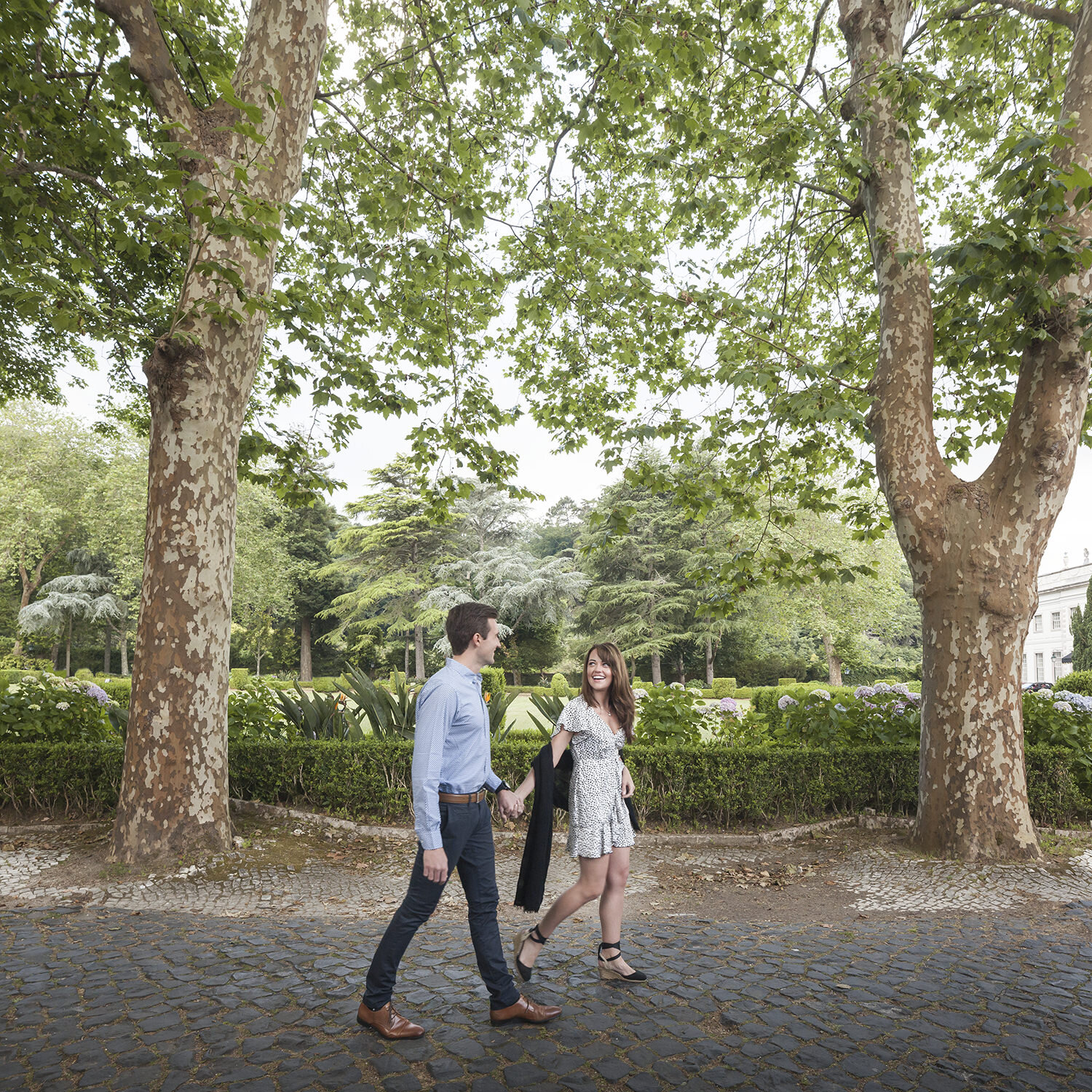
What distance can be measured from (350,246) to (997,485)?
7650mm

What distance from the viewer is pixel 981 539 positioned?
602cm

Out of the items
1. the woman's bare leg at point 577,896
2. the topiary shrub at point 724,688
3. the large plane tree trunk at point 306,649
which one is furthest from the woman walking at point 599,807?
the large plane tree trunk at point 306,649

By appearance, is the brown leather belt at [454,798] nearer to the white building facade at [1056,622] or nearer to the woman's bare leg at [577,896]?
the woman's bare leg at [577,896]

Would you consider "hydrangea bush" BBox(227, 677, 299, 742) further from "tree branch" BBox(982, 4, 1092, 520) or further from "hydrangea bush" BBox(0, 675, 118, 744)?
"tree branch" BBox(982, 4, 1092, 520)

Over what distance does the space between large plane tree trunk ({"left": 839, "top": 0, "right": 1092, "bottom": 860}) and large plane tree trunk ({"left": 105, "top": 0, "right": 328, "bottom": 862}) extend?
17.4 ft

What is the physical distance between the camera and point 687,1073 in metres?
2.69

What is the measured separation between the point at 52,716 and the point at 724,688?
84.8 feet

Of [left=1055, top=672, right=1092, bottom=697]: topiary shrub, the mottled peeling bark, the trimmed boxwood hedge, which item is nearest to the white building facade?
the mottled peeling bark

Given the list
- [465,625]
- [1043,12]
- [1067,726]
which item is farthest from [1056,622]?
[465,625]

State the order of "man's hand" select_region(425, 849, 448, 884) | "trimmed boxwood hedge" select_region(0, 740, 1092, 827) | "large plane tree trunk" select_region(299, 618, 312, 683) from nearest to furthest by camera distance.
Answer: "man's hand" select_region(425, 849, 448, 884), "trimmed boxwood hedge" select_region(0, 740, 1092, 827), "large plane tree trunk" select_region(299, 618, 312, 683)

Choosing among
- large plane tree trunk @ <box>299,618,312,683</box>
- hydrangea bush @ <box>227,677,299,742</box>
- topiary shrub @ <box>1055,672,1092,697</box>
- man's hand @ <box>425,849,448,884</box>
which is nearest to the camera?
man's hand @ <box>425,849,448,884</box>

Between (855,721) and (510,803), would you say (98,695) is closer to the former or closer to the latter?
(510,803)

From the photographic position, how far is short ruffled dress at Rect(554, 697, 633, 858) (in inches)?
137

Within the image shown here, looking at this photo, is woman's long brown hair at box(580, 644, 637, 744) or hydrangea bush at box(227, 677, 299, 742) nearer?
woman's long brown hair at box(580, 644, 637, 744)
